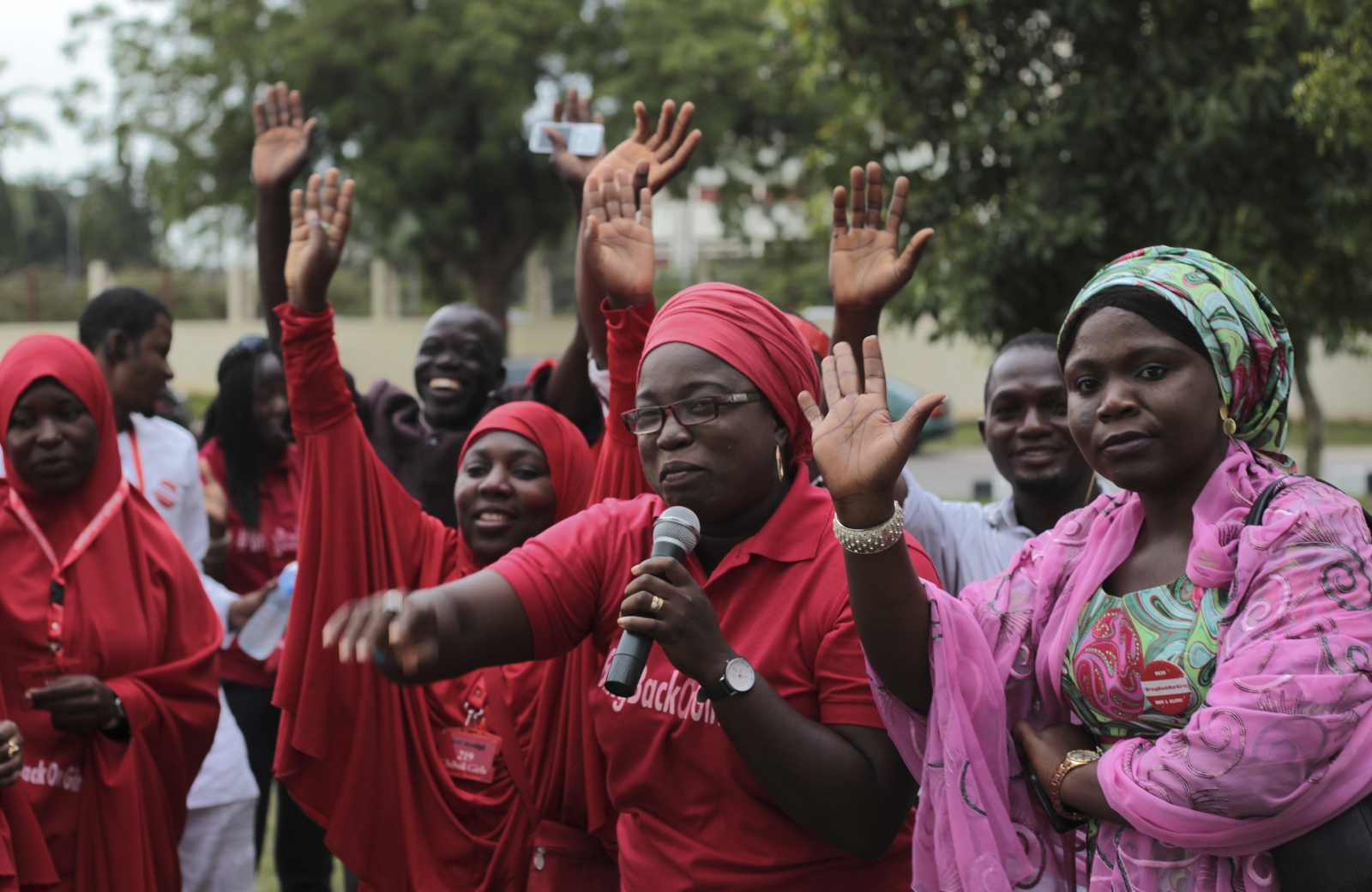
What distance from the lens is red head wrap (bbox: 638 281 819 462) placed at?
248cm

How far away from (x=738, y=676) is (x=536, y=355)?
2392 cm

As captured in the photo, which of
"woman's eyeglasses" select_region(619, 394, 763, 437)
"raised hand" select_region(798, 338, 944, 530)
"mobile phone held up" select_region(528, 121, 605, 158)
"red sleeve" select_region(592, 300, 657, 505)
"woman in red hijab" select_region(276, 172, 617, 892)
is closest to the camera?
"raised hand" select_region(798, 338, 944, 530)

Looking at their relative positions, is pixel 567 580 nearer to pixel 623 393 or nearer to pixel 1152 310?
pixel 623 393

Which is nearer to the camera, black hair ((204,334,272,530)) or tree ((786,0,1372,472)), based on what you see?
black hair ((204,334,272,530))

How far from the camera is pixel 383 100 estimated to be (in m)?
20.8

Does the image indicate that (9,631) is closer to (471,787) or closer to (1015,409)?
(471,787)

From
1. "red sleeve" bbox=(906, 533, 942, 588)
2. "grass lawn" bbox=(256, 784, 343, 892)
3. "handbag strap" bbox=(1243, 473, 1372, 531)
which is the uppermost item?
"handbag strap" bbox=(1243, 473, 1372, 531)

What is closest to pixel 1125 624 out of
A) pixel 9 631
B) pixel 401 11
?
pixel 9 631

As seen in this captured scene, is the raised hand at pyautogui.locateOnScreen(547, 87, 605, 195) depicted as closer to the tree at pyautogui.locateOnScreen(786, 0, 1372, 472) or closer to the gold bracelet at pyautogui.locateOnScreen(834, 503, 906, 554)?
the gold bracelet at pyautogui.locateOnScreen(834, 503, 906, 554)

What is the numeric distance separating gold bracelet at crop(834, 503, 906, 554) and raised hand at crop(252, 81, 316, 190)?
286 cm

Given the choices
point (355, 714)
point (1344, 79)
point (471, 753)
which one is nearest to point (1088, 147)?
point (1344, 79)

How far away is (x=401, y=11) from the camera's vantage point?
20.6 meters

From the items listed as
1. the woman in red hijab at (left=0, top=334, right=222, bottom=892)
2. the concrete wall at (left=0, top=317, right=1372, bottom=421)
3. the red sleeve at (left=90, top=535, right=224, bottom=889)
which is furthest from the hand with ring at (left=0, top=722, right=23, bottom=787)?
the concrete wall at (left=0, top=317, right=1372, bottom=421)

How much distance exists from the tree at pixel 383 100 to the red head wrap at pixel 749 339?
18171 mm
